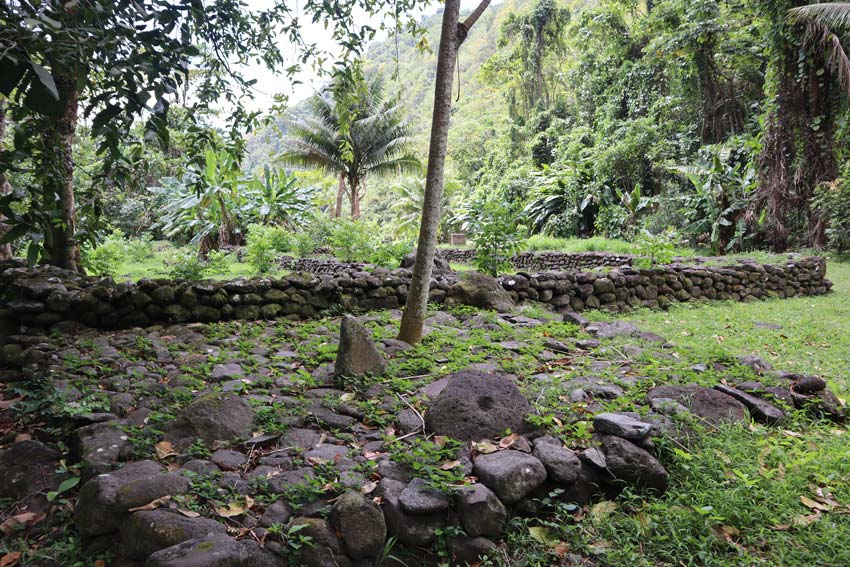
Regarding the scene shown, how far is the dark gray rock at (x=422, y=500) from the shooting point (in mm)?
2225

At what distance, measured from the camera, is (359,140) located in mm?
21328

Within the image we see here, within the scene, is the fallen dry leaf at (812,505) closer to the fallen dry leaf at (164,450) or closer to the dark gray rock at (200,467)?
the dark gray rock at (200,467)

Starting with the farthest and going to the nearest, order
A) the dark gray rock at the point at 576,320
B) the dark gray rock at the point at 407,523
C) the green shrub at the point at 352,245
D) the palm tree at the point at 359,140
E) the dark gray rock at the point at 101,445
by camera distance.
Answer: the palm tree at the point at 359,140 < the green shrub at the point at 352,245 < the dark gray rock at the point at 576,320 < the dark gray rock at the point at 101,445 < the dark gray rock at the point at 407,523

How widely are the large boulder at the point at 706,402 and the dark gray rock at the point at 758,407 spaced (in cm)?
7

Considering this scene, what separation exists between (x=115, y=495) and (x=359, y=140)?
67.2 feet

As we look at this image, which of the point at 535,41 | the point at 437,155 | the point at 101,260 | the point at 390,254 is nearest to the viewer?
the point at 437,155

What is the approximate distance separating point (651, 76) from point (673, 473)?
60.8 ft

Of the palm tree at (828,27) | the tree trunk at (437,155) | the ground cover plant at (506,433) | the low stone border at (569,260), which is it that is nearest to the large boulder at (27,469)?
the ground cover plant at (506,433)

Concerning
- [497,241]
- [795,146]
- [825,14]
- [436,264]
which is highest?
[825,14]

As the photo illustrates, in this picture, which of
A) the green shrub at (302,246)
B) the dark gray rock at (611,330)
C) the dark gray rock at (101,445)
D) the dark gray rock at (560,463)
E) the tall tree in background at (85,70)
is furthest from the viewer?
the green shrub at (302,246)

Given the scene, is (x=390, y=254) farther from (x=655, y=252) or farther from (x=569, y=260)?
(x=569, y=260)

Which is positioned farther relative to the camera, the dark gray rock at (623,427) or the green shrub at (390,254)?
the green shrub at (390,254)

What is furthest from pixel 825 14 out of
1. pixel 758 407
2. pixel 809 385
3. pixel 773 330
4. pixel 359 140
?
pixel 359 140

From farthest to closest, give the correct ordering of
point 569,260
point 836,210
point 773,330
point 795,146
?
1. point 569,260
2. point 795,146
3. point 836,210
4. point 773,330
